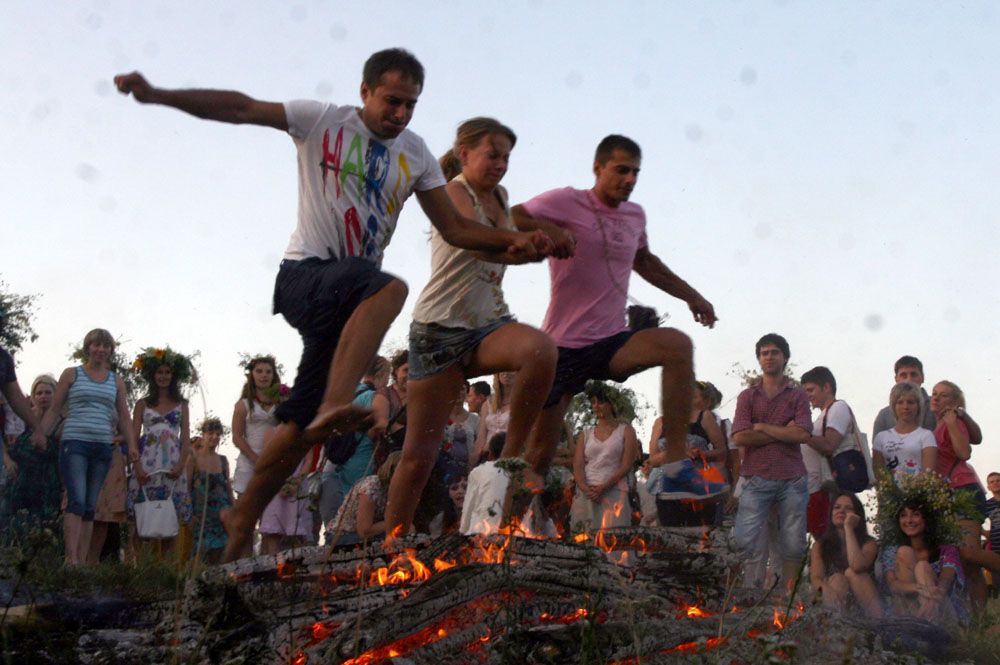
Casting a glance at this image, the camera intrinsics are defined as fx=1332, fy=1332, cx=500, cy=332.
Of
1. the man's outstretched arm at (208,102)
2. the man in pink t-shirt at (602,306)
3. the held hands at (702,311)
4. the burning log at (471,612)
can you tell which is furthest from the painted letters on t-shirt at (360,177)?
the held hands at (702,311)

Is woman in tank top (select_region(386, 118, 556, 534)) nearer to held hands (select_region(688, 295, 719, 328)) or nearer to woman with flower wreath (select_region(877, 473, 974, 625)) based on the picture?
held hands (select_region(688, 295, 719, 328))

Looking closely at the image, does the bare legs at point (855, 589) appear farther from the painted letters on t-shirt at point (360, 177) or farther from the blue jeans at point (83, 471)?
the blue jeans at point (83, 471)

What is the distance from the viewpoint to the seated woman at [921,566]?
Result: 8.87 meters

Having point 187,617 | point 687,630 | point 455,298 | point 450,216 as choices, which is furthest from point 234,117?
point 687,630

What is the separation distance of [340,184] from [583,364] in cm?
194

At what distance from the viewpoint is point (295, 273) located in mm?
5703

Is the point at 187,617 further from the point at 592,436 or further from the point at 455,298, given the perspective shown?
the point at 592,436

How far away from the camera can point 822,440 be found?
10.1 metres

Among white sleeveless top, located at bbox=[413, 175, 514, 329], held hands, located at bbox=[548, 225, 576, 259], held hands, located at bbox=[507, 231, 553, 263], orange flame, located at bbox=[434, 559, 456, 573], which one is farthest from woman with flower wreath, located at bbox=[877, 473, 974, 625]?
orange flame, located at bbox=[434, 559, 456, 573]

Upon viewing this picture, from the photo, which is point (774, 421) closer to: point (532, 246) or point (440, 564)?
point (532, 246)

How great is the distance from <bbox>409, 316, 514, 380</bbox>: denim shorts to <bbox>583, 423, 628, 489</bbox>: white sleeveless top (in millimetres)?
3379

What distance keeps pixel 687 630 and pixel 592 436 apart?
214 inches

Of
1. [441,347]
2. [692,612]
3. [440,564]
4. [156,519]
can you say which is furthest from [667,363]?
[156,519]

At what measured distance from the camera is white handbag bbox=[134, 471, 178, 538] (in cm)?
1055
